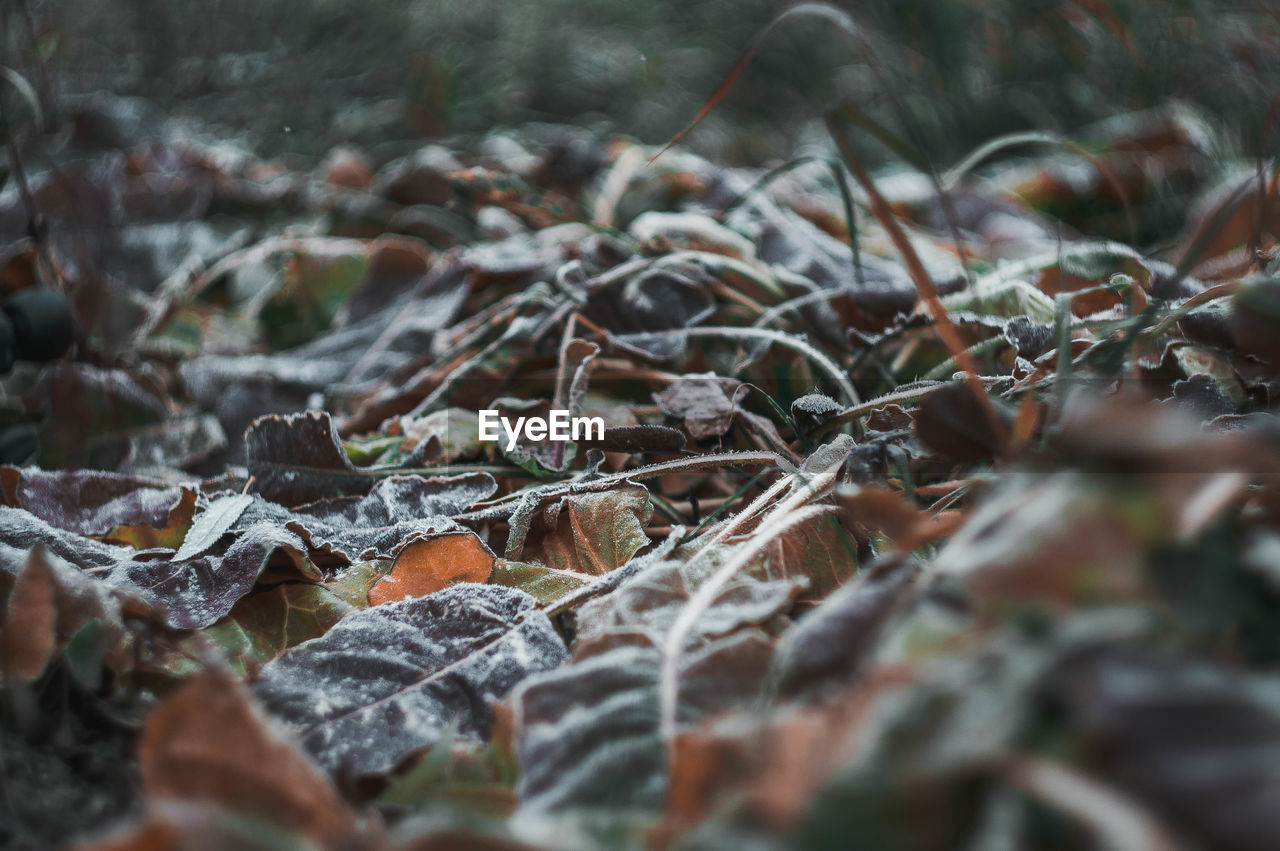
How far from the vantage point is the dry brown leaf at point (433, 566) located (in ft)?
2.42

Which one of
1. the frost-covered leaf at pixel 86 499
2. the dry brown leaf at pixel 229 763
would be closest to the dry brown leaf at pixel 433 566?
the frost-covered leaf at pixel 86 499

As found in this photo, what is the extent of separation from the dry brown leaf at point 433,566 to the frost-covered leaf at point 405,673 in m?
0.05

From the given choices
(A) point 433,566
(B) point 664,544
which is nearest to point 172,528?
(A) point 433,566

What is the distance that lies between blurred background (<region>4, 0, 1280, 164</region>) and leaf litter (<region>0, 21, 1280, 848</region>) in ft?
3.71

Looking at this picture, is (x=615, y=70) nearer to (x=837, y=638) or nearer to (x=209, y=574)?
(x=209, y=574)

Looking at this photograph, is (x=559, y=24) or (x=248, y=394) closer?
(x=248, y=394)

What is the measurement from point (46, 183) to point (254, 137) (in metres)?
1.27

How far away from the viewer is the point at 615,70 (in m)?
4.04

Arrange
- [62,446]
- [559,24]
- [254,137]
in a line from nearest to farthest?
1. [62,446]
2. [254,137]
3. [559,24]

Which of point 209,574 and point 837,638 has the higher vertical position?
point 837,638

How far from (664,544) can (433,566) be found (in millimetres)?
200

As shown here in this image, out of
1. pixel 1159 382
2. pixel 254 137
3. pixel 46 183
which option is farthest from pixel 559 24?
pixel 1159 382

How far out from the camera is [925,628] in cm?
37

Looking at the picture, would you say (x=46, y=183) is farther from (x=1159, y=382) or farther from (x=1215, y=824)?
(x=1215, y=824)
